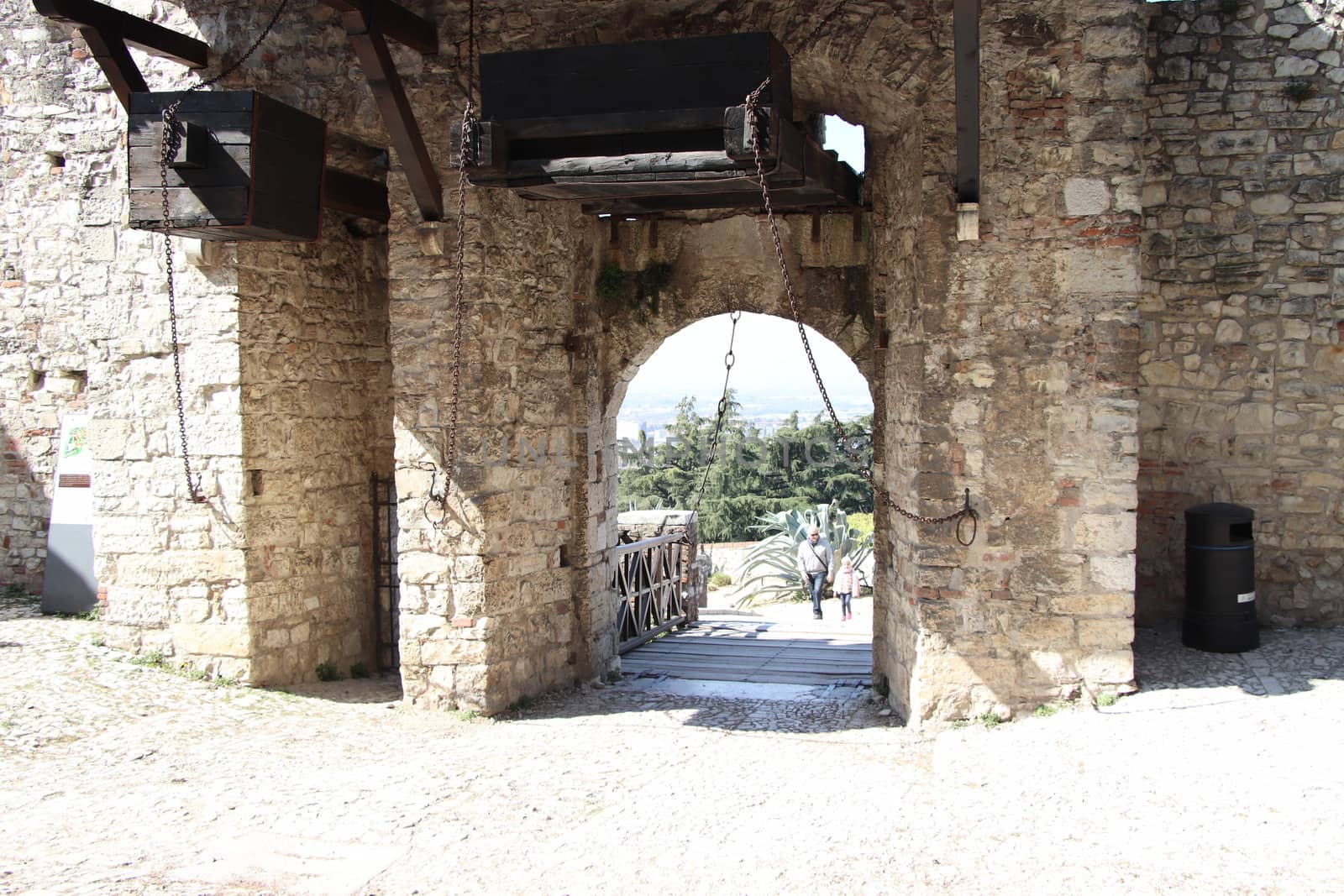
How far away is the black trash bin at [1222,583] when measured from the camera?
5.50 meters

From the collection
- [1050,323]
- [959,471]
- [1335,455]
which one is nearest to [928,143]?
[1050,323]

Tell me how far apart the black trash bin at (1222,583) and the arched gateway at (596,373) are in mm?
764

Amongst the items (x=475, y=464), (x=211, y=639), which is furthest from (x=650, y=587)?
(x=211, y=639)

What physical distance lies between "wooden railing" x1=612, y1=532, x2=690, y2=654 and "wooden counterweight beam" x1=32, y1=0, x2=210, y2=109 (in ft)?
13.0

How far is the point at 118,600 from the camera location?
6.11 metres

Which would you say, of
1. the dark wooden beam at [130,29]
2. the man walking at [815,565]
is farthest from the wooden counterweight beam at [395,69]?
the man walking at [815,565]

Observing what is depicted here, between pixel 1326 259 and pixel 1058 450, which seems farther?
pixel 1326 259

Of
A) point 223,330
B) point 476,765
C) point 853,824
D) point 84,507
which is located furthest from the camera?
point 84,507

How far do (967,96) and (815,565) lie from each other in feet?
20.8

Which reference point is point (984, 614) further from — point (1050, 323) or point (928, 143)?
point (928, 143)

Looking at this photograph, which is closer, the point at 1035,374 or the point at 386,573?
the point at 1035,374

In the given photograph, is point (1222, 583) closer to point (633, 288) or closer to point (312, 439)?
point (633, 288)

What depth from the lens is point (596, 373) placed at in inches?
264

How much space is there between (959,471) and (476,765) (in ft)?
8.57
